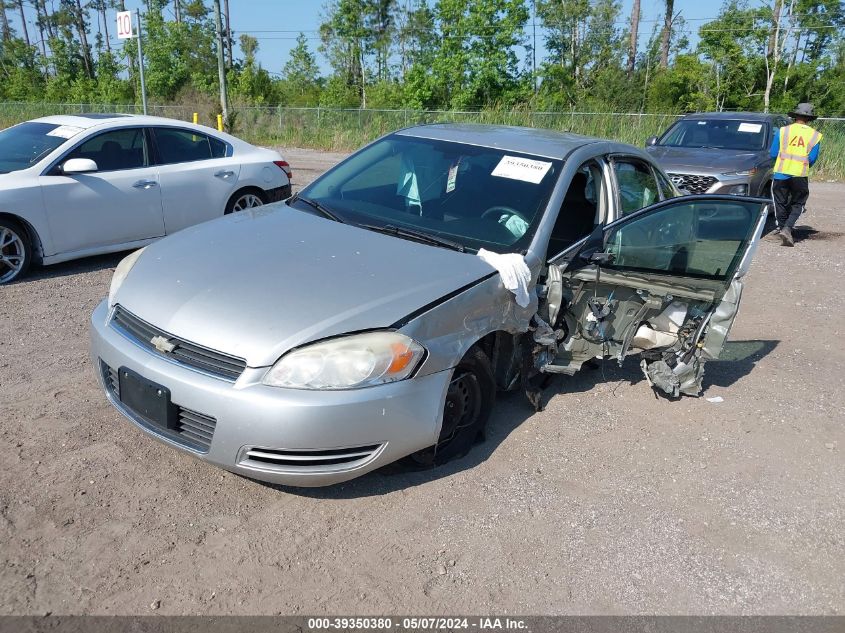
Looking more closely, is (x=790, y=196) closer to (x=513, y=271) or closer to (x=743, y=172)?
(x=743, y=172)

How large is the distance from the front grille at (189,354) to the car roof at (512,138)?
2396 mm

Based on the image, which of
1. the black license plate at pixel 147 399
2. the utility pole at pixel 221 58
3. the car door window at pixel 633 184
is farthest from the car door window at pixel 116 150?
the utility pole at pixel 221 58

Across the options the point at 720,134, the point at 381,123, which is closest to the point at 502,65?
the point at 381,123

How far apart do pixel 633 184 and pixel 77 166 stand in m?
4.86

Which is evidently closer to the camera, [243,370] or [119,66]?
[243,370]

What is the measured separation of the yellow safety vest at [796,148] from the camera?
9.52 meters

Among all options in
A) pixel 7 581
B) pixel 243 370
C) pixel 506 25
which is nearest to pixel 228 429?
pixel 243 370

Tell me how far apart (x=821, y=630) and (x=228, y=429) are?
8.15ft

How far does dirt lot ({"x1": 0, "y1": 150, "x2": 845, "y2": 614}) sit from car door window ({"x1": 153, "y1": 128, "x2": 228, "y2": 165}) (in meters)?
3.18

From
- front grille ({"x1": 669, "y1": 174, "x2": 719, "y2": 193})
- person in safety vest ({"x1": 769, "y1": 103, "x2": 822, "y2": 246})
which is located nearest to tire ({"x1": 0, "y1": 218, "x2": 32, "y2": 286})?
front grille ({"x1": 669, "y1": 174, "x2": 719, "y2": 193})

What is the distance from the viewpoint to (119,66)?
175ft

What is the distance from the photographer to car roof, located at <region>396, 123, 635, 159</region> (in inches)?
180

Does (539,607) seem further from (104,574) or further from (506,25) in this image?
(506,25)

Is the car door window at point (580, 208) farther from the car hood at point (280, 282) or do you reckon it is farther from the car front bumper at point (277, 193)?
the car front bumper at point (277, 193)
